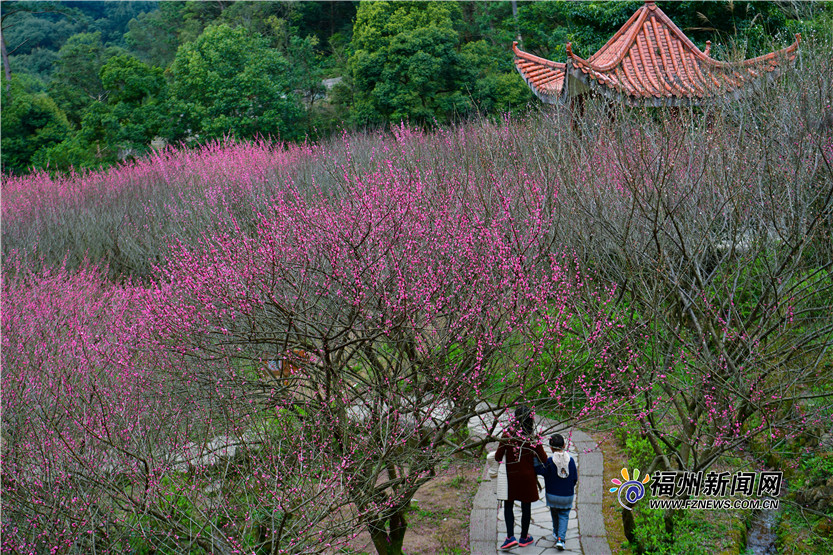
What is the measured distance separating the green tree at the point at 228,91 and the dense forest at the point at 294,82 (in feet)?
0.17

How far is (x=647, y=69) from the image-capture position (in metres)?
12.5

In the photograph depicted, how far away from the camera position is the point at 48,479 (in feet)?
16.8

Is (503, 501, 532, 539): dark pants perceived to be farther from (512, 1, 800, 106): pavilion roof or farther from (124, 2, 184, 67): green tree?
(124, 2, 184, 67): green tree

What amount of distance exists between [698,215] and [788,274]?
110cm

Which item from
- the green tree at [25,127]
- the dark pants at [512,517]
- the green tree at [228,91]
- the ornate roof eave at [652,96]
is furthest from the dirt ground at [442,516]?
the green tree at [25,127]

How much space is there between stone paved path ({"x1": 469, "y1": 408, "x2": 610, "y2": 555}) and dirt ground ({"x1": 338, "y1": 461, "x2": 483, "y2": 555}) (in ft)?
0.67

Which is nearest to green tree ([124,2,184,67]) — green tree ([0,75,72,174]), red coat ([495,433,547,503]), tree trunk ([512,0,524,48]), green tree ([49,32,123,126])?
green tree ([49,32,123,126])

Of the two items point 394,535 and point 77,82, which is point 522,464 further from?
point 77,82

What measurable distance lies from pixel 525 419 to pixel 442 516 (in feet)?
8.90

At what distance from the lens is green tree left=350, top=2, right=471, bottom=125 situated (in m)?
23.4

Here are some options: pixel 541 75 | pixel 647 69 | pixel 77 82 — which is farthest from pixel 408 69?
pixel 77 82

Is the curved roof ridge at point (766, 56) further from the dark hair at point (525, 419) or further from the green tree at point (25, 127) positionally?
the green tree at point (25, 127)

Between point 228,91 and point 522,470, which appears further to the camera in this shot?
point 228,91

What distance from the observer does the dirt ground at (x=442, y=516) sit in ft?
24.6
